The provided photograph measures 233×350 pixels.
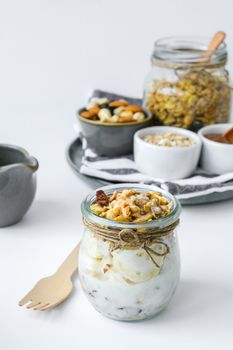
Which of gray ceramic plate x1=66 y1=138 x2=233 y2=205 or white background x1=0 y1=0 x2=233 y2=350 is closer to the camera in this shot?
white background x1=0 y1=0 x2=233 y2=350

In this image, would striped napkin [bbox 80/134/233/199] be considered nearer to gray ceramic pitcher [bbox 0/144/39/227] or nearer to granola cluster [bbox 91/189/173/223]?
gray ceramic pitcher [bbox 0/144/39/227]

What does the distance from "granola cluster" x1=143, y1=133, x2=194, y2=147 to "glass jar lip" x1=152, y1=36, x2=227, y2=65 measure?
14cm

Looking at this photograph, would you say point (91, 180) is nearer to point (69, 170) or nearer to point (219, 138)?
point (69, 170)

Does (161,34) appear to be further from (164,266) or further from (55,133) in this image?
(164,266)

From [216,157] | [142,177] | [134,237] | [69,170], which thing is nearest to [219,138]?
[216,157]

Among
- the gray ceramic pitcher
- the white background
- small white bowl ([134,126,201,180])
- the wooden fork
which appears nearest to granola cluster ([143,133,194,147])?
small white bowl ([134,126,201,180])

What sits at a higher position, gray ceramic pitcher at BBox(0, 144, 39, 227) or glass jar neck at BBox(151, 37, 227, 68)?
glass jar neck at BBox(151, 37, 227, 68)

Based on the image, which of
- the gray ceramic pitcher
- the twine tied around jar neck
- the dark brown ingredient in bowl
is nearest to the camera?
the twine tied around jar neck

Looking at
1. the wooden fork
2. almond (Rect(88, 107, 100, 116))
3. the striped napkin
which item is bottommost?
the striped napkin

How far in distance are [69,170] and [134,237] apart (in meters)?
0.54

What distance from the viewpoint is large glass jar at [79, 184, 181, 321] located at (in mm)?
793

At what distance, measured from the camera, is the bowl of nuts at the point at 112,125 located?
1.27 m

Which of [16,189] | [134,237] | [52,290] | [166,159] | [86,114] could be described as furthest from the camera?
[86,114]

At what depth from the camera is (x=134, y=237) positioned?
78 cm
